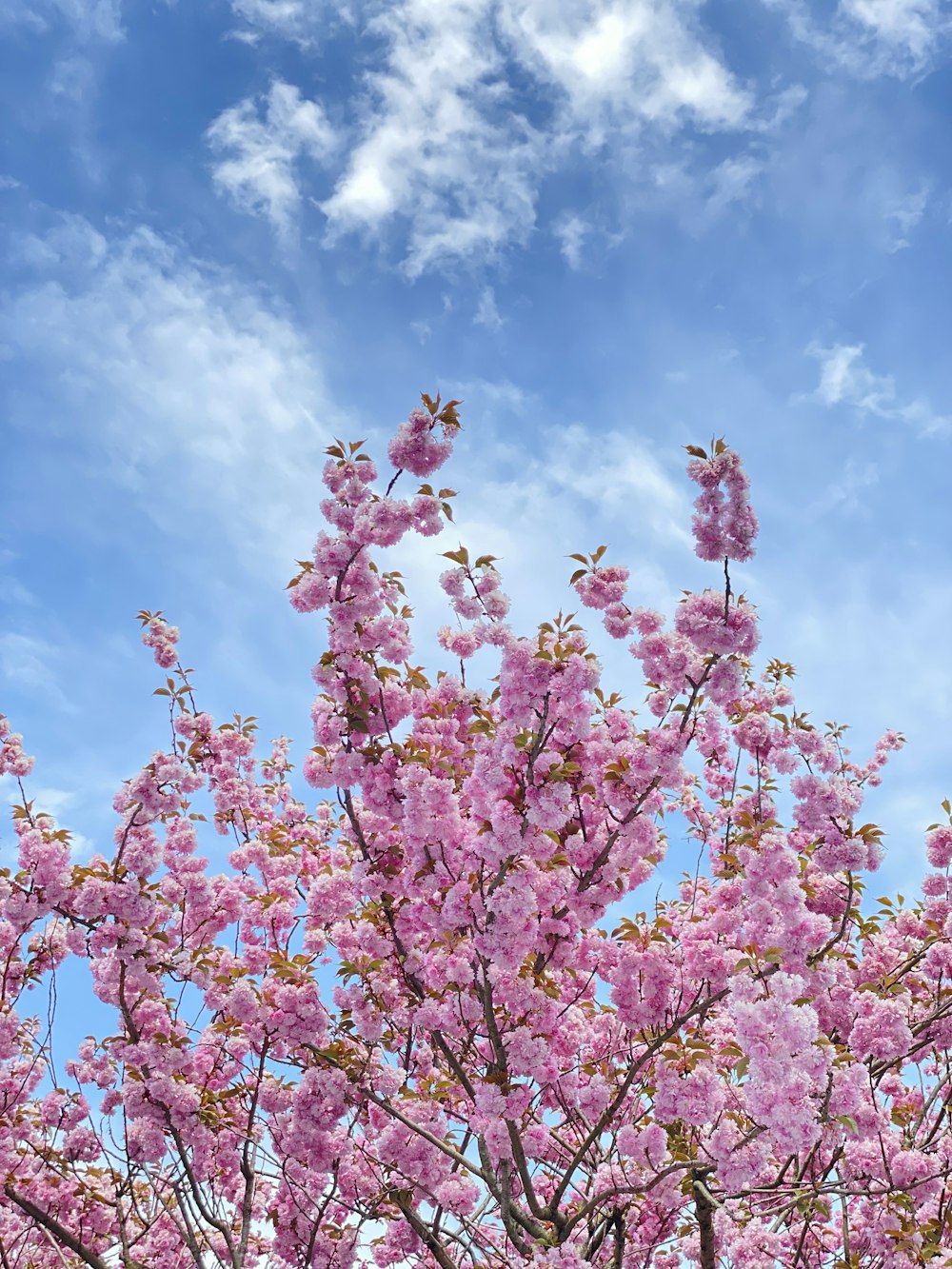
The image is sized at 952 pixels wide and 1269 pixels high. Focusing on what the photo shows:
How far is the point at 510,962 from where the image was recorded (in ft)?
17.9

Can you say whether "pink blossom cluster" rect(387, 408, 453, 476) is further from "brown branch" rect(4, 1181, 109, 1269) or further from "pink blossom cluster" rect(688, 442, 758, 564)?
"brown branch" rect(4, 1181, 109, 1269)

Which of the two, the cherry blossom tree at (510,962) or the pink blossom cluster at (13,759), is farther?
the pink blossom cluster at (13,759)

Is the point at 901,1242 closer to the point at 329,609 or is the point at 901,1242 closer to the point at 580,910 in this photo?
the point at 580,910

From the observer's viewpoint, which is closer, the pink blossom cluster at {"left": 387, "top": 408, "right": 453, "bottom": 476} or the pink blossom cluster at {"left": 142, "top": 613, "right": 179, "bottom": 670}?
the pink blossom cluster at {"left": 387, "top": 408, "right": 453, "bottom": 476}

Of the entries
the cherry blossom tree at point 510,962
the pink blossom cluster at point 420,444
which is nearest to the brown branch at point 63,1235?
the cherry blossom tree at point 510,962

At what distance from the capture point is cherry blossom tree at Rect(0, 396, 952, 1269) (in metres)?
5.31

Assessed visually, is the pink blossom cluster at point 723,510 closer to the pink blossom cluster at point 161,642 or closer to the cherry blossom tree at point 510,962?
the cherry blossom tree at point 510,962

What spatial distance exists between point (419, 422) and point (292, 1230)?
6.01 m

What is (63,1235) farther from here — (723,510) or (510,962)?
(723,510)

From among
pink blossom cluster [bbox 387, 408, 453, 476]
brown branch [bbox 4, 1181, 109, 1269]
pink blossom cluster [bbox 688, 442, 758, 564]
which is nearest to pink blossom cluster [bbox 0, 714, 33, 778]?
brown branch [bbox 4, 1181, 109, 1269]

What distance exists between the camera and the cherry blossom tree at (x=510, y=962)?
531 cm

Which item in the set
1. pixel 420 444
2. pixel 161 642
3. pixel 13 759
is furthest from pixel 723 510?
pixel 13 759

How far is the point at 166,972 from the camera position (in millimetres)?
6203

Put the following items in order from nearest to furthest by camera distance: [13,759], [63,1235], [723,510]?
1. [723,510]
2. [63,1235]
3. [13,759]
